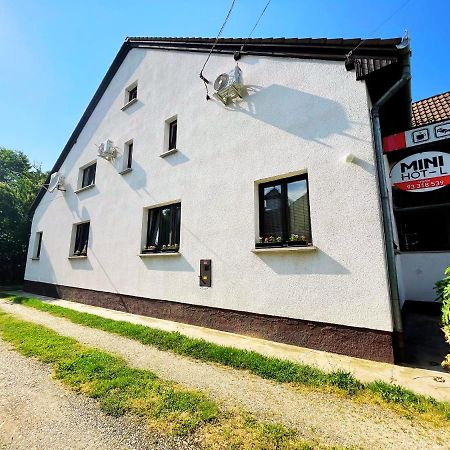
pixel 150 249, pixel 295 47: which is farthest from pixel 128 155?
pixel 295 47

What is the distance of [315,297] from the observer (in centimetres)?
445

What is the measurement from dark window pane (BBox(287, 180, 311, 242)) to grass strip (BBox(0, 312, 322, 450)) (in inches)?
124

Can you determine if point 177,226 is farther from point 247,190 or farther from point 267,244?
point 267,244

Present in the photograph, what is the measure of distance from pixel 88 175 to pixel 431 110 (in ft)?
46.2

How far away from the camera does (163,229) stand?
7730 millimetres

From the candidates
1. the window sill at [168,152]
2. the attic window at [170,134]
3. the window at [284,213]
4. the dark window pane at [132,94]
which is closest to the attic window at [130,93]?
the dark window pane at [132,94]

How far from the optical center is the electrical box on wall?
19.6 feet

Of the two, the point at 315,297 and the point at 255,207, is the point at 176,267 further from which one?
the point at 315,297

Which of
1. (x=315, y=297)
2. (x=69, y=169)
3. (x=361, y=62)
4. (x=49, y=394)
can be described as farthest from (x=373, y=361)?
(x=69, y=169)

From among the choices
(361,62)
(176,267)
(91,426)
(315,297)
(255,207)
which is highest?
(361,62)

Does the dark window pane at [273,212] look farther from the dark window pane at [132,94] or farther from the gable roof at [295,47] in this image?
the dark window pane at [132,94]

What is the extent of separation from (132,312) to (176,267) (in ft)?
8.06

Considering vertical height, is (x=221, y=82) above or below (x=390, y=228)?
above

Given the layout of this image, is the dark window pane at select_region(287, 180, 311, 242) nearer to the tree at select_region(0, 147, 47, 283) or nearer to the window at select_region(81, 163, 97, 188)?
the window at select_region(81, 163, 97, 188)
